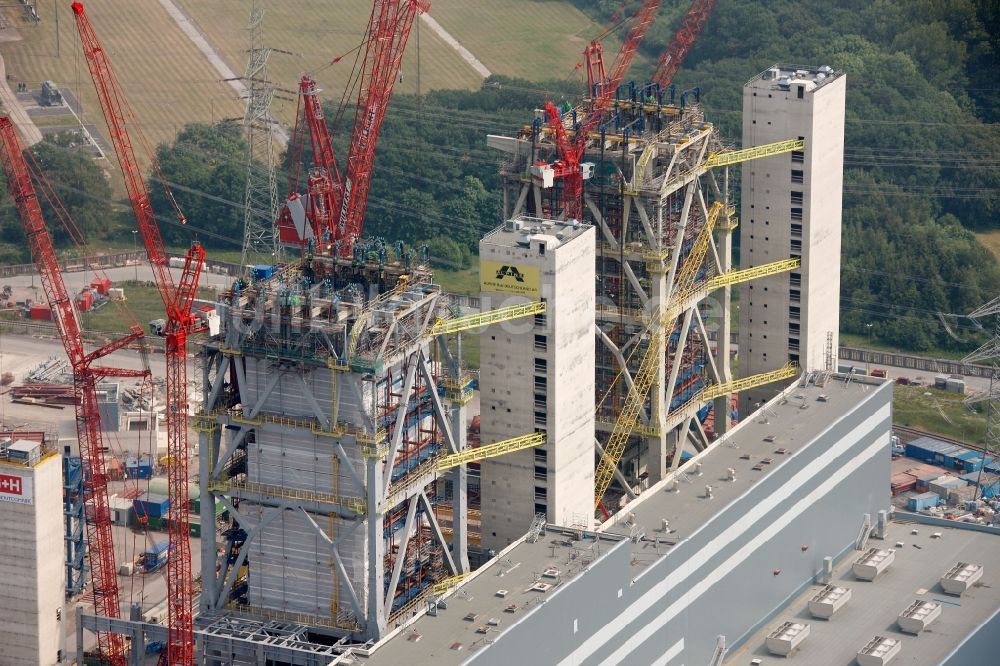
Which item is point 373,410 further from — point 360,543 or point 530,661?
point 530,661

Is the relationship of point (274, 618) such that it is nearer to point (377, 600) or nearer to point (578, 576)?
point (377, 600)

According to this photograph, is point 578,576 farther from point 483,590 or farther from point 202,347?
point 202,347

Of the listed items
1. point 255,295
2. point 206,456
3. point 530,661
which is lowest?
point 530,661

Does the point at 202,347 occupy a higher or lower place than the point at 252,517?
higher

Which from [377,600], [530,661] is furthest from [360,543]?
[530,661]

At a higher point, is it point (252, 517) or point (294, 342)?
point (294, 342)

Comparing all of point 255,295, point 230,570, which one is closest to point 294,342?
point 255,295

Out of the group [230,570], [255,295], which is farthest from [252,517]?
[255,295]
